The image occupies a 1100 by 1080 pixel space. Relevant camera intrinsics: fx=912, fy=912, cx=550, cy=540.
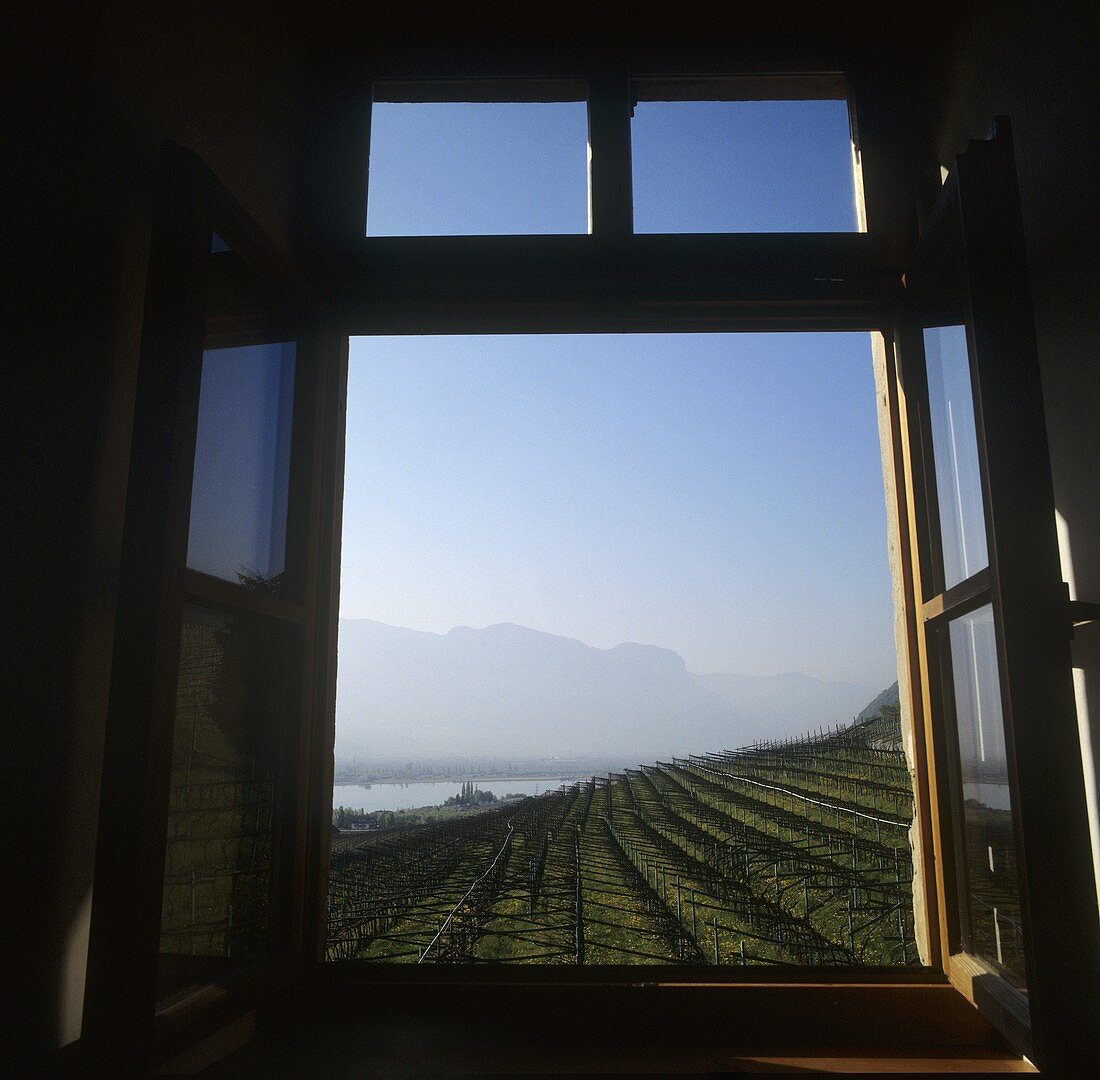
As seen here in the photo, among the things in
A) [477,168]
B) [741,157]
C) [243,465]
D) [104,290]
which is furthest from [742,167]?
[104,290]

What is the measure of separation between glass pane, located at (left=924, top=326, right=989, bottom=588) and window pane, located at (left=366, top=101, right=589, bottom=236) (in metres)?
0.94

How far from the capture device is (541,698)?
7.91ft

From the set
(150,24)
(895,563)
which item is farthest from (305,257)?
(895,563)

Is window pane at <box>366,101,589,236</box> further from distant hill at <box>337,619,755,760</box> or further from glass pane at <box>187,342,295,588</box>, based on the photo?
distant hill at <box>337,619,755,760</box>

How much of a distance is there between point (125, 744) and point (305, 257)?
140 centimetres

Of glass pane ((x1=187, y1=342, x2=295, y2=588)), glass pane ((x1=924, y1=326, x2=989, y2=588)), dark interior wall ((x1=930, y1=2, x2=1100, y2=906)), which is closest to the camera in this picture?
dark interior wall ((x1=930, y1=2, x2=1100, y2=906))

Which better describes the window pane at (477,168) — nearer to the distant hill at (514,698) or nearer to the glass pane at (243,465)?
the glass pane at (243,465)

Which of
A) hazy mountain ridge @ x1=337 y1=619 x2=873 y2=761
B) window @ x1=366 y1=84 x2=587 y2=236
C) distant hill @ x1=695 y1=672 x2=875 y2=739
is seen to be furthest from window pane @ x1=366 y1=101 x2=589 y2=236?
distant hill @ x1=695 y1=672 x2=875 y2=739

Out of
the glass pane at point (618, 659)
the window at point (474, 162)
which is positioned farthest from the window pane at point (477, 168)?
the glass pane at point (618, 659)

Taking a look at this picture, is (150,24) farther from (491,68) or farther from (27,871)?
(27,871)

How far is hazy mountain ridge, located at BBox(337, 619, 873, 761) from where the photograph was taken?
223 centimetres

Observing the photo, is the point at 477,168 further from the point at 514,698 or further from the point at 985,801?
the point at 985,801

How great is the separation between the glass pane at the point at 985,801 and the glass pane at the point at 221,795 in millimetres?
1457

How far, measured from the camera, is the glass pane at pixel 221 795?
1.61 m
